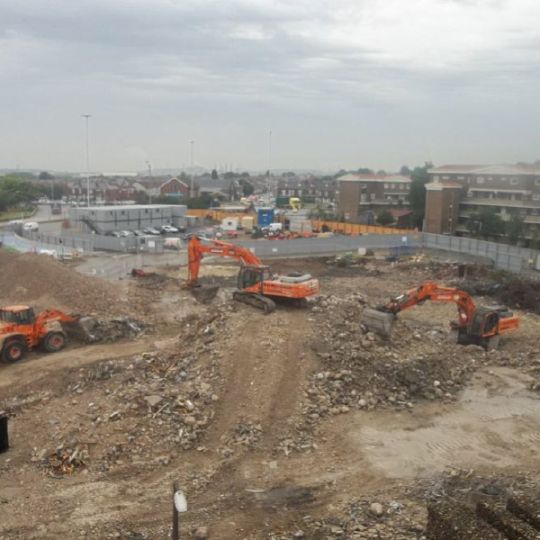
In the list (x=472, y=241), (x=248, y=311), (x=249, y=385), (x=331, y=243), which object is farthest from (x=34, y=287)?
(x=472, y=241)

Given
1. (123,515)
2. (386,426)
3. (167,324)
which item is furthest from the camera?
(167,324)

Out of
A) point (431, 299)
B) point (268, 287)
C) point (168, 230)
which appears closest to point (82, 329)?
point (268, 287)

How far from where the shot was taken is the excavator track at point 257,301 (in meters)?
16.1

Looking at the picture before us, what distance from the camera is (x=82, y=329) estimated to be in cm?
1659

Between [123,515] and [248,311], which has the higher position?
[248,311]

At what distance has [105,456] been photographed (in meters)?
9.81

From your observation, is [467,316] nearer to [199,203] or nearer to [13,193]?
[199,203]

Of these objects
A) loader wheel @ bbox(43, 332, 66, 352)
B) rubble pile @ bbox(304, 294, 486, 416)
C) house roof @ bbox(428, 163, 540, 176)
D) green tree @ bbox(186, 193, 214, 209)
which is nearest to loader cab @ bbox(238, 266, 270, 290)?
rubble pile @ bbox(304, 294, 486, 416)

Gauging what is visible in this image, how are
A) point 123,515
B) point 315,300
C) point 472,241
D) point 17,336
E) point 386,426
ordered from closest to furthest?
point 123,515, point 386,426, point 17,336, point 315,300, point 472,241

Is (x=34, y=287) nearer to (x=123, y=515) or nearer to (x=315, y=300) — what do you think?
(x=315, y=300)

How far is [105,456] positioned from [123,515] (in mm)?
1722

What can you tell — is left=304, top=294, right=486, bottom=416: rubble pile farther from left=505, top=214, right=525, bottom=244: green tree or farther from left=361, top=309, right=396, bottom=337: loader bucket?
left=505, top=214, right=525, bottom=244: green tree

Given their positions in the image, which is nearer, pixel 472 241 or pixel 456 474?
pixel 456 474

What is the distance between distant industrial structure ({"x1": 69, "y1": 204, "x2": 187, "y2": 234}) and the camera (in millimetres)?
44344
